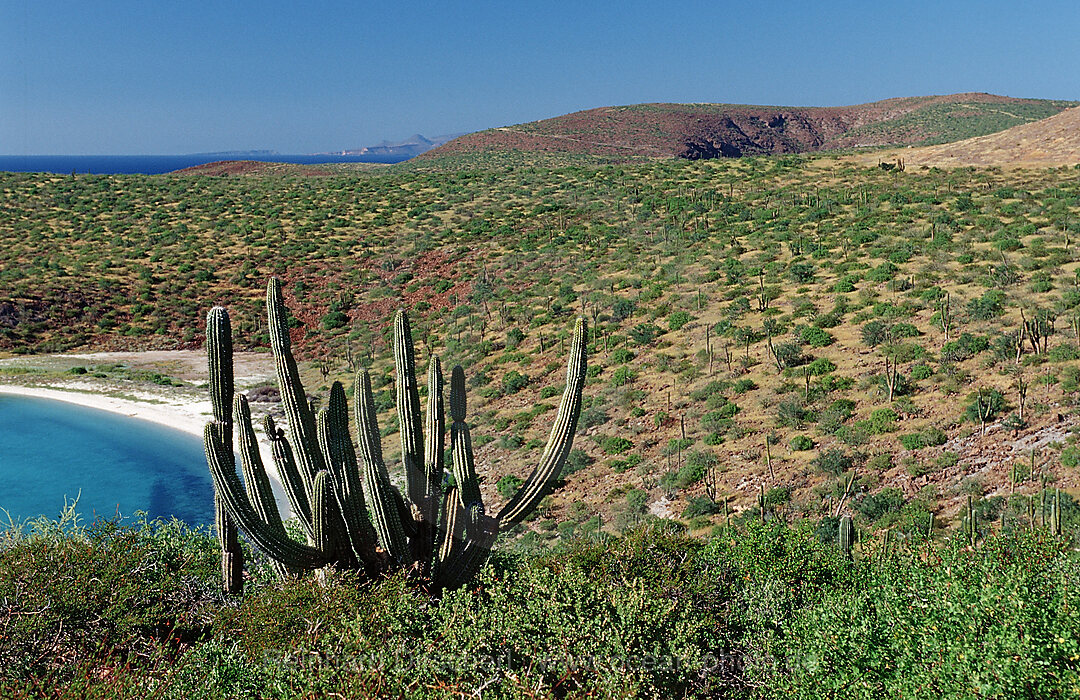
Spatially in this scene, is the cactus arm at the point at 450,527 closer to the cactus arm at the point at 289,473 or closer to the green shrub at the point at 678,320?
the cactus arm at the point at 289,473

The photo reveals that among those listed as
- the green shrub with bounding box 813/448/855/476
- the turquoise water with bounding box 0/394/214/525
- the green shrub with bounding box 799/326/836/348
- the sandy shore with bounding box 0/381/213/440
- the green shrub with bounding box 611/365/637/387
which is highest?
the green shrub with bounding box 799/326/836/348

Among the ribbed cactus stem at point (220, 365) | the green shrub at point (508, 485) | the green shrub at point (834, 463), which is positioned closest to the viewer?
the ribbed cactus stem at point (220, 365)

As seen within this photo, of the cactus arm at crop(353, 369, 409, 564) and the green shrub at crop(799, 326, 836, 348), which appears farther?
the green shrub at crop(799, 326, 836, 348)

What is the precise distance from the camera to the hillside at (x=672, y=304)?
15.0 meters

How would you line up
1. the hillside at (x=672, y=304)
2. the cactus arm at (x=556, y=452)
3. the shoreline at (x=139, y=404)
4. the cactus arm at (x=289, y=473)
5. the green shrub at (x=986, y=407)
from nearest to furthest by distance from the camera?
the cactus arm at (x=289, y=473) → the cactus arm at (x=556, y=452) → the hillside at (x=672, y=304) → the green shrub at (x=986, y=407) → the shoreline at (x=139, y=404)

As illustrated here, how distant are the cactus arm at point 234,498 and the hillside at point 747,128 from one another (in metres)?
77.9

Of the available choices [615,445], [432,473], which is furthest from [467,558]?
[615,445]

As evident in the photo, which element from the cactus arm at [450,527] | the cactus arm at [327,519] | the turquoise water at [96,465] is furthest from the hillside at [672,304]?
the cactus arm at [327,519]

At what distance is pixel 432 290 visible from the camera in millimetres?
32625

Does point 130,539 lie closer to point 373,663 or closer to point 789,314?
point 373,663

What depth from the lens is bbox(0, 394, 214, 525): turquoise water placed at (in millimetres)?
17875

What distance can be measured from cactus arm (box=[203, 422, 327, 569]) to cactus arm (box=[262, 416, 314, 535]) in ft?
Result: 1.89

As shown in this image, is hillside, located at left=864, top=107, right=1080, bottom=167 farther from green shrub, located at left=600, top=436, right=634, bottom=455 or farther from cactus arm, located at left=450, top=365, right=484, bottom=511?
cactus arm, located at left=450, top=365, right=484, bottom=511

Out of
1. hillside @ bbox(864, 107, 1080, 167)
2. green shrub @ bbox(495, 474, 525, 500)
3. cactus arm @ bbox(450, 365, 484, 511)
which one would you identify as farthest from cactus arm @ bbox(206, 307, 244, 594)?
hillside @ bbox(864, 107, 1080, 167)
